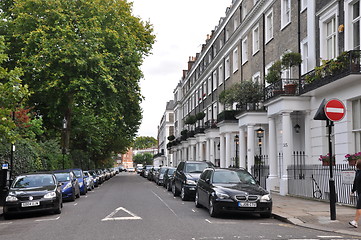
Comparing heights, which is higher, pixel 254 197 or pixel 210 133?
pixel 210 133

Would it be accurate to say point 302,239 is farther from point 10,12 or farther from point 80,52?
point 10,12

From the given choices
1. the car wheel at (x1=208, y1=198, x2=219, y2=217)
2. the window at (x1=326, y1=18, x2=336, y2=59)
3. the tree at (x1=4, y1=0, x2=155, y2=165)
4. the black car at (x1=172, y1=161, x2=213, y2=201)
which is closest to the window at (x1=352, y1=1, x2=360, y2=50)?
the window at (x1=326, y1=18, x2=336, y2=59)

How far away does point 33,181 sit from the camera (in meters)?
15.1

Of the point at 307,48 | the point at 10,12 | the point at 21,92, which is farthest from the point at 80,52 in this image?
the point at 307,48

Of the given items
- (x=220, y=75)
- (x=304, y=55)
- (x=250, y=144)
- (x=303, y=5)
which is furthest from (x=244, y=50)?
(x=304, y=55)

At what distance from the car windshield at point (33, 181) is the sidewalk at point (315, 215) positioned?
791 cm

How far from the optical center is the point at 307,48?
2019cm

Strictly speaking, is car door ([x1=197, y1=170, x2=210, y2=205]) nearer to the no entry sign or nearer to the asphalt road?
the asphalt road

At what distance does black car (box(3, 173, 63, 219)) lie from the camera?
44.2 feet

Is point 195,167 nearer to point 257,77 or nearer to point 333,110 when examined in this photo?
point 257,77

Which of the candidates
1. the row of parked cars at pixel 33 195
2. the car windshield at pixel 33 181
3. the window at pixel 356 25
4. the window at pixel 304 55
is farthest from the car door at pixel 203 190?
the window at pixel 304 55

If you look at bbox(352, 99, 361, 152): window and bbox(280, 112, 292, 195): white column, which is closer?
bbox(352, 99, 361, 152): window

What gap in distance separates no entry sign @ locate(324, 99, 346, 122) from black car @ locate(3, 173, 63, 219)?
8948 mm

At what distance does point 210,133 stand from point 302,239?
2865 cm
